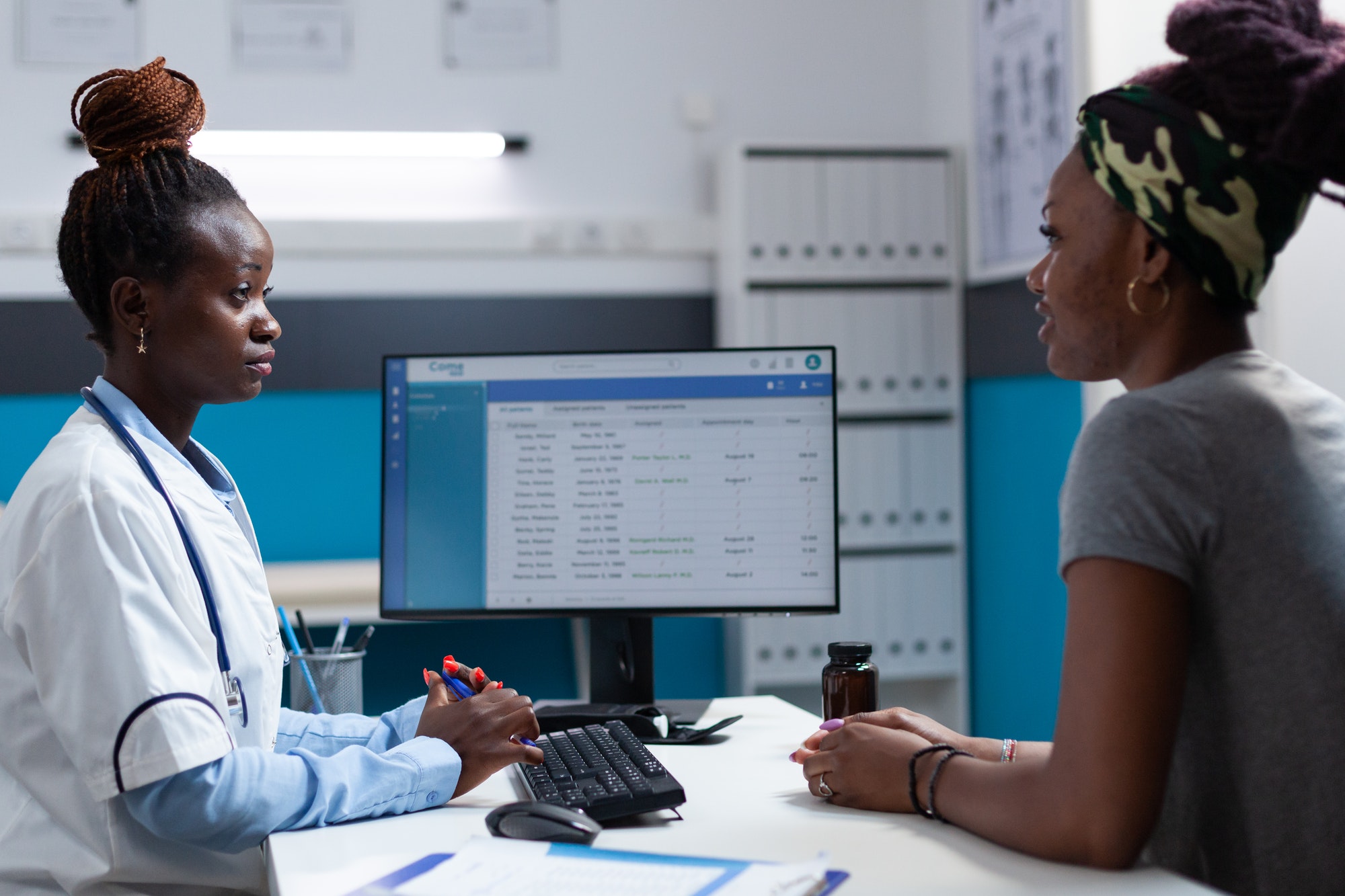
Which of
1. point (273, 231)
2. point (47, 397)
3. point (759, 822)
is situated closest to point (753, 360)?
point (759, 822)

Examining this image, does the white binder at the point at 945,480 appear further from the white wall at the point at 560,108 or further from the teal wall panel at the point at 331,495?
the teal wall panel at the point at 331,495

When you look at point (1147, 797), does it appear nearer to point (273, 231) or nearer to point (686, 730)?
point (686, 730)

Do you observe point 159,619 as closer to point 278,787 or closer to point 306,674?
point 278,787

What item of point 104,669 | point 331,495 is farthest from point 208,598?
point 331,495

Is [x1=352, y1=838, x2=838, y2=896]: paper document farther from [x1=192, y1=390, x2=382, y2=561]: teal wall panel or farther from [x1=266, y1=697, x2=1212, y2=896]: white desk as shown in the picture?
[x1=192, y1=390, x2=382, y2=561]: teal wall panel

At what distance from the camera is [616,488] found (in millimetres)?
1533

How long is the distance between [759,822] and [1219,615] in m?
0.42

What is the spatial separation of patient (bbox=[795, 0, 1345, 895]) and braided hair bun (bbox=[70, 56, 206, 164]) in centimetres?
92

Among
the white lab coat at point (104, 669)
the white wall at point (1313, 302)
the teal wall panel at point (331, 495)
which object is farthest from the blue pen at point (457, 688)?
the teal wall panel at point (331, 495)

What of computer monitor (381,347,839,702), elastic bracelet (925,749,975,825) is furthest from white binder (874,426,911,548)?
elastic bracelet (925,749,975,825)

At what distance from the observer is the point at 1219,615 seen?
85cm

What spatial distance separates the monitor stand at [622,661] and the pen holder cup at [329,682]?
307 millimetres

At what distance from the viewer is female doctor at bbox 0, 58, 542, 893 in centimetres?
94

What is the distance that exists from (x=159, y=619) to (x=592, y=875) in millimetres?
416
